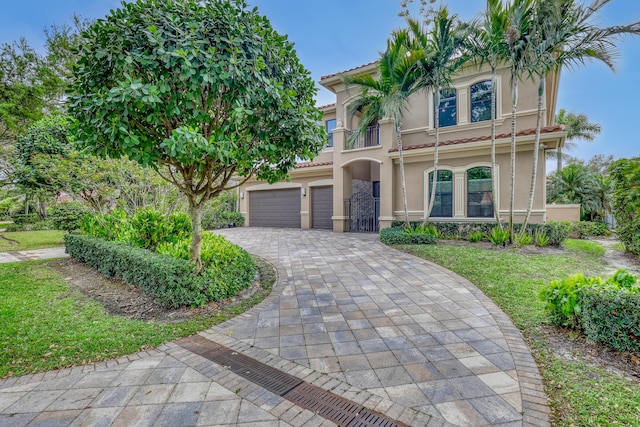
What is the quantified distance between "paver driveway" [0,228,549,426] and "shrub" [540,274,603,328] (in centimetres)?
58

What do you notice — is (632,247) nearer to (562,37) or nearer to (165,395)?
(562,37)

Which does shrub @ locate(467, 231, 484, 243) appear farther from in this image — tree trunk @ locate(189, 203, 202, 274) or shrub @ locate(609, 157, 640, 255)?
tree trunk @ locate(189, 203, 202, 274)

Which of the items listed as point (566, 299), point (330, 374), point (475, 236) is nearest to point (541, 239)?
point (475, 236)

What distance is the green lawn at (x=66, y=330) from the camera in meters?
3.23

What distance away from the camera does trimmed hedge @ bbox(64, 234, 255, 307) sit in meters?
4.54

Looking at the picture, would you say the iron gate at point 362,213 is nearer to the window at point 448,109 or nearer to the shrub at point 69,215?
the window at point 448,109

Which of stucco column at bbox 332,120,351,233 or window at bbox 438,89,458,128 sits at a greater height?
window at bbox 438,89,458,128

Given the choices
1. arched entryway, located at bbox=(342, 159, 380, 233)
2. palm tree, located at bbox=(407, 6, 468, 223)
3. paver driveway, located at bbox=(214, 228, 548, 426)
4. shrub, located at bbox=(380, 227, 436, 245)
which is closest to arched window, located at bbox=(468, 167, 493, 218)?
shrub, located at bbox=(380, 227, 436, 245)

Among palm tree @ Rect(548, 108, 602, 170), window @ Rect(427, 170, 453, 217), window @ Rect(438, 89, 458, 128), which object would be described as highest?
palm tree @ Rect(548, 108, 602, 170)

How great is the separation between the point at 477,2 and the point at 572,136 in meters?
22.6

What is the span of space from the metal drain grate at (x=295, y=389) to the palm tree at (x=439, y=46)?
9934 millimetres

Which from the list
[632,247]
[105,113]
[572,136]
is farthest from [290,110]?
[572,136]

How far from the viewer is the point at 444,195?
1220 centimetres

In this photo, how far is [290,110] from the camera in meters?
4.51
